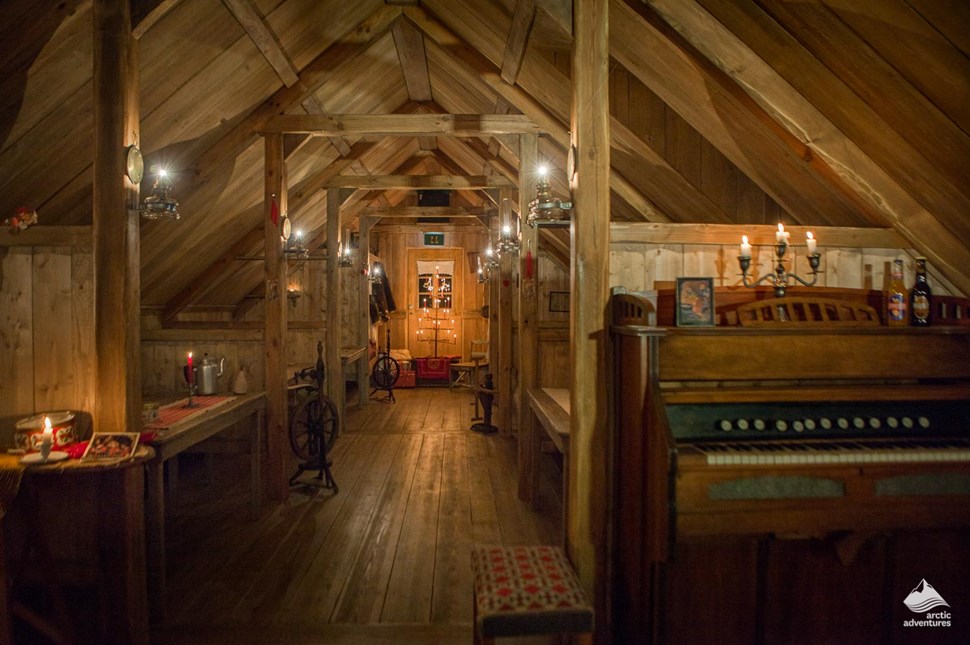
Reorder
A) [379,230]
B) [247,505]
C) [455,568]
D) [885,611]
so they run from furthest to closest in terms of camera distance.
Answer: [379,230]
[247,505]
[455,568]
[885,611]

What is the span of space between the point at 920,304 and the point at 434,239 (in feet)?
28.6

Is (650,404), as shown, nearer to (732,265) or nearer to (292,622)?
(732,265)

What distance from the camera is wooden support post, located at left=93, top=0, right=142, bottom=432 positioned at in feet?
7.62

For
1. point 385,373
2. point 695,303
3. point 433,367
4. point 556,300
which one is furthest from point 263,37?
point 433,367

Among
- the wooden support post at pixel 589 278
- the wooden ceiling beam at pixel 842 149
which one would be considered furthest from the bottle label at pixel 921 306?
the wooden support post at pixel 589 278

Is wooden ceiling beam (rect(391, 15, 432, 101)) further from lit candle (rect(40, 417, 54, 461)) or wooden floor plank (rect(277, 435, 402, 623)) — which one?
wooden floor plank (rect(277, 435, 402, 623))

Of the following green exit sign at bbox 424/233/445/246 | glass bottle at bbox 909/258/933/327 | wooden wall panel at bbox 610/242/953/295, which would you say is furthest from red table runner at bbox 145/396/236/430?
green exit sign at bbox 424/233/445/246

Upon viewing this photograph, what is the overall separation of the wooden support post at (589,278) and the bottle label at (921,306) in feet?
4.80

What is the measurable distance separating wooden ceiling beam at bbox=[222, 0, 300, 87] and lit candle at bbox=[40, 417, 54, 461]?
7.98 feet

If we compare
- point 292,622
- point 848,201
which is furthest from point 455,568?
point 848,201

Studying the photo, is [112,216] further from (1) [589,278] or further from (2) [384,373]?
(2) [384,373]

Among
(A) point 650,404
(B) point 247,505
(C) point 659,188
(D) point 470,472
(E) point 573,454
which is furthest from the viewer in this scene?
(D) point 470,472

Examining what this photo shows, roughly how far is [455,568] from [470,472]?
170 centimetres

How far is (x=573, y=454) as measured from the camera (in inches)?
90.2
